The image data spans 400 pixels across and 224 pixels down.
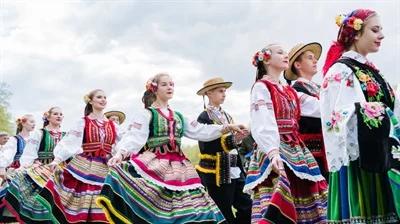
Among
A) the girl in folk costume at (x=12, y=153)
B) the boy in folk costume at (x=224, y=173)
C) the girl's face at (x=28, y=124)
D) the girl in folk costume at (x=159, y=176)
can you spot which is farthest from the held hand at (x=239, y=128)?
the girl's face at (x=28, y=124)

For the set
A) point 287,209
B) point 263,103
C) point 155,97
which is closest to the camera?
point 287,209

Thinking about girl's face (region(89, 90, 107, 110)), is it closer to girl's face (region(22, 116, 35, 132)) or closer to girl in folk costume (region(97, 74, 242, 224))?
girl in folk costume (region(97, 74, 242, 224))

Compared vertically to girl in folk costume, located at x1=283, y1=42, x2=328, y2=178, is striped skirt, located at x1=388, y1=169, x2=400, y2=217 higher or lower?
lower

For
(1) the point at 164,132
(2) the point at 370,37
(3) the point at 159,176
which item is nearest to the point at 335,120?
(2) the point at 370,37

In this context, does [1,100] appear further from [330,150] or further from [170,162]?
[330,150]

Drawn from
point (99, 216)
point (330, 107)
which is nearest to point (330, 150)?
point (330, 107)

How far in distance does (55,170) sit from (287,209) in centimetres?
363

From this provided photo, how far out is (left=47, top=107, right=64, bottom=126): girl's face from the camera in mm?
9000

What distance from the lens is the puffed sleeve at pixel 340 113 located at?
3.39 metres

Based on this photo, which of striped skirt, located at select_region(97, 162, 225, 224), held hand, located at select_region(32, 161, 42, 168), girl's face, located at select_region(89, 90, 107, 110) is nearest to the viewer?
striped skirt, located at select_region(97, 162, 225, 224)

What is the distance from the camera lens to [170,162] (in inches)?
227

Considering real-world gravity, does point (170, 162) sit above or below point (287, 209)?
above

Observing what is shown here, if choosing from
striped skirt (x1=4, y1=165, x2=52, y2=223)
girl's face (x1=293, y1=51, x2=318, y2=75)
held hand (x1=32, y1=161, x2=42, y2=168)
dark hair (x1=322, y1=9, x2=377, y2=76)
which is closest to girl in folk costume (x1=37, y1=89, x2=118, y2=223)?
striped skirt (x1=4, y1=165, x2=52, y2=223)

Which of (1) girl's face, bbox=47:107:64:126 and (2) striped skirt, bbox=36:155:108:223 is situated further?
(1) girl's face, bbox=47:107:64:126
